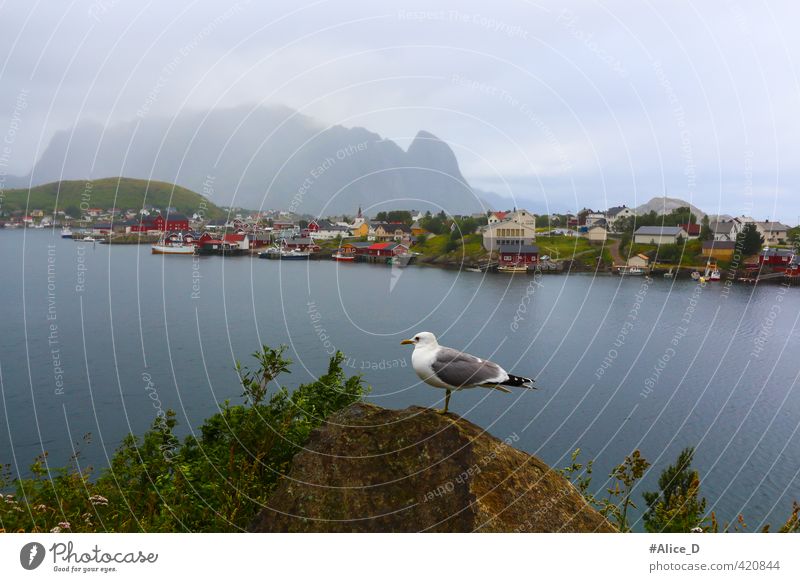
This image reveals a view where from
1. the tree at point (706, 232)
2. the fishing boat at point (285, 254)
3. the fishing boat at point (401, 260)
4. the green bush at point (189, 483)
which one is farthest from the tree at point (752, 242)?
the green bush at point (189, 483)

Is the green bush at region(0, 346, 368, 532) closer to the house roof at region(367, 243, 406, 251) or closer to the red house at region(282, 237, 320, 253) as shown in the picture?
the house roof at region(367, 243, 406, 251)

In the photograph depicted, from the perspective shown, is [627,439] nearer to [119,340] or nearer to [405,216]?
[119,340]

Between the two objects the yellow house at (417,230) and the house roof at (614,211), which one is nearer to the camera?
the yellow house at (417,230)

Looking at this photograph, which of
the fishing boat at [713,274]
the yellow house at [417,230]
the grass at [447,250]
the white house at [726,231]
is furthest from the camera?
the white house at [726,231]

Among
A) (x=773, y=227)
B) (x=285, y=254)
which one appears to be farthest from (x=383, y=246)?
(x=773, y=227)

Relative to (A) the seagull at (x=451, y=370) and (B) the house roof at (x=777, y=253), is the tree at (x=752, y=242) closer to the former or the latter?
(B) the house roof at (x=777, y=253)

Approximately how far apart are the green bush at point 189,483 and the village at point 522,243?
67.0 meters

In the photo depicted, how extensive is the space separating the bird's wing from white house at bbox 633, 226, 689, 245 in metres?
113

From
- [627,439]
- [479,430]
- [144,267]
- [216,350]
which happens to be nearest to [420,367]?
[479,430]

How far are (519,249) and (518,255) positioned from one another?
225 centimetres

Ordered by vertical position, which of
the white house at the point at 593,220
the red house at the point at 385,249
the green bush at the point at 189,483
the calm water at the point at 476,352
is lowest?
the calm water at the point at 476,352

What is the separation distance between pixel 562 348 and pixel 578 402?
1267cm

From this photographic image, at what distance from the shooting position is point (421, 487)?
6738 mm

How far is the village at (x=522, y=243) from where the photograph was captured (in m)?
82.8
